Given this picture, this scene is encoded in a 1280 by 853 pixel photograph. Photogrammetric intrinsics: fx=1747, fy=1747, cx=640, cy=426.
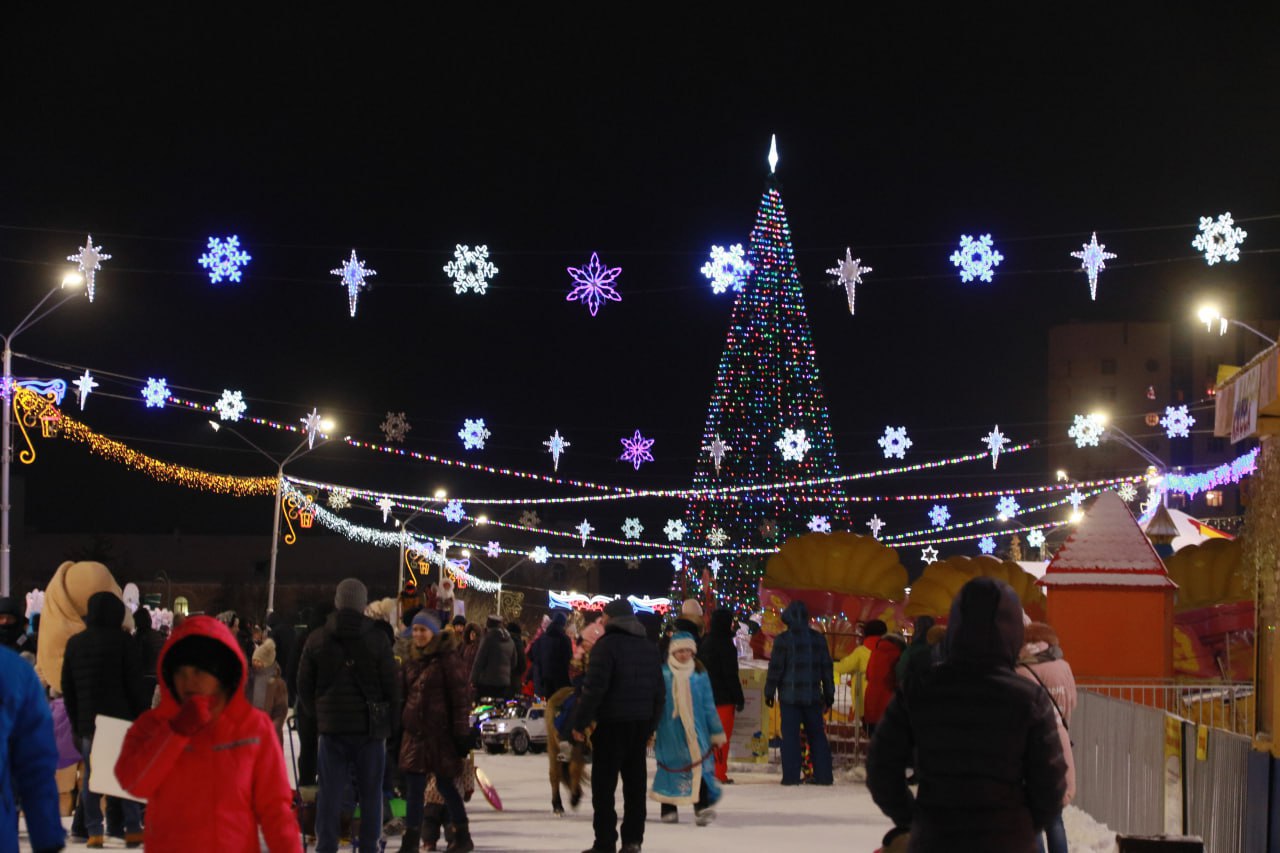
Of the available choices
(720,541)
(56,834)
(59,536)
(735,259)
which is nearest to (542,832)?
(56,834)

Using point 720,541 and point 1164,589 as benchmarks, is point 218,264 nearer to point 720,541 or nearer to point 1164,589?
point 1164,589

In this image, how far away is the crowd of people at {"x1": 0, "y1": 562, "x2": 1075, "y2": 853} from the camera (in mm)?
5848

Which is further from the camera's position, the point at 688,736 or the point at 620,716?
the point at 688,736

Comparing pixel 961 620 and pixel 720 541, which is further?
pixel 720 541

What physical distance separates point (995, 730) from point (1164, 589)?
15270mm

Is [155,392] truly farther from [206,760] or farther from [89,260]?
[206,760]

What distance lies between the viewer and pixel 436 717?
11555 millimetres

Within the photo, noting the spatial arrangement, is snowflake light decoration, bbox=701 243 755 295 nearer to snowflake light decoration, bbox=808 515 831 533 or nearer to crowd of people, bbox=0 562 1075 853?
crowd of people, bbox=0 562 1075 853

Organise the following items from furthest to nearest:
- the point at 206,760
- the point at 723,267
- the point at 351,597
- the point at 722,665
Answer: the point at 723,267, the point at 722,665, the point at 351,597, the point at 206,760

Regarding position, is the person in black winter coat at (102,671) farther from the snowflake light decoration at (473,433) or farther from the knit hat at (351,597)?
the snowflake light decoration at (473,433)

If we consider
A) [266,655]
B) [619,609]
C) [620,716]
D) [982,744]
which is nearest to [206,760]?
[982,744]

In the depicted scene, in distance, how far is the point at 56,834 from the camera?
5.86m

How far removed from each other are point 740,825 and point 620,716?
2.68 m

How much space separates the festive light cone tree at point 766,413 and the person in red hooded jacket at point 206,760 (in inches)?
1898
